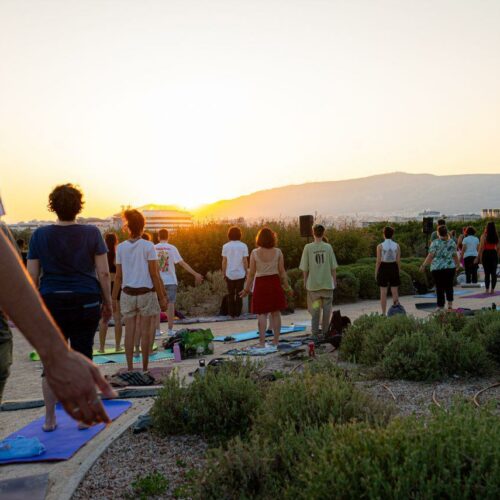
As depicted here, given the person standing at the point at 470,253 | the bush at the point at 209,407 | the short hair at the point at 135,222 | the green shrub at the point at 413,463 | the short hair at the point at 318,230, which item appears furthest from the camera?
the person standing at the point at 470,253

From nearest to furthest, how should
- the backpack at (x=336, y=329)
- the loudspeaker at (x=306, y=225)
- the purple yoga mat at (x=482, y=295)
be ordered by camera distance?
the backpack at (x=336, y=329), the loudspeaker at (x=306, y=225), the purple yoga mat at (x=482, y=295)

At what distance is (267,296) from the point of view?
9484mm

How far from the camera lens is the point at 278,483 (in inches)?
143

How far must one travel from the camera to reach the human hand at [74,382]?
1672 mm

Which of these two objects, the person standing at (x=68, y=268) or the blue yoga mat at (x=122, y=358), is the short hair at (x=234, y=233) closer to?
the blue yoga mat at (x=122, y=358)

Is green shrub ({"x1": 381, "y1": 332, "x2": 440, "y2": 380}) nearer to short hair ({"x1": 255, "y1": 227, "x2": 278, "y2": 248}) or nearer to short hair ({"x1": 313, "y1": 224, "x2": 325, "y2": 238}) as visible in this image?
short hair ({"x1": 255, "y1": 227, "x2": 278, "y2": 248})

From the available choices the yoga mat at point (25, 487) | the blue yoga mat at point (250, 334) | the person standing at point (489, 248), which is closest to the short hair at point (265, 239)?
the blue yoga mat at point (250, 334)

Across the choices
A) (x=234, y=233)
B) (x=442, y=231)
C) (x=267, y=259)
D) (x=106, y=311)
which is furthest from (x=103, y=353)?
(x=442, y=231)

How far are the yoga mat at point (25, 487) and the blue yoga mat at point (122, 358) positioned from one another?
470 centimetres

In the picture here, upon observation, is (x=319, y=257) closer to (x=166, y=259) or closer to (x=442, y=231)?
(x=166, y=259)

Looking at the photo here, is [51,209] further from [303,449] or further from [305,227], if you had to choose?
[305,227]

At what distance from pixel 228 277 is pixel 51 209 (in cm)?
809

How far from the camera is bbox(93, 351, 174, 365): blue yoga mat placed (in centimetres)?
939

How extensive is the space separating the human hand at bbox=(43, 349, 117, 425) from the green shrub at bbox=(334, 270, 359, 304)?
49.1ft
